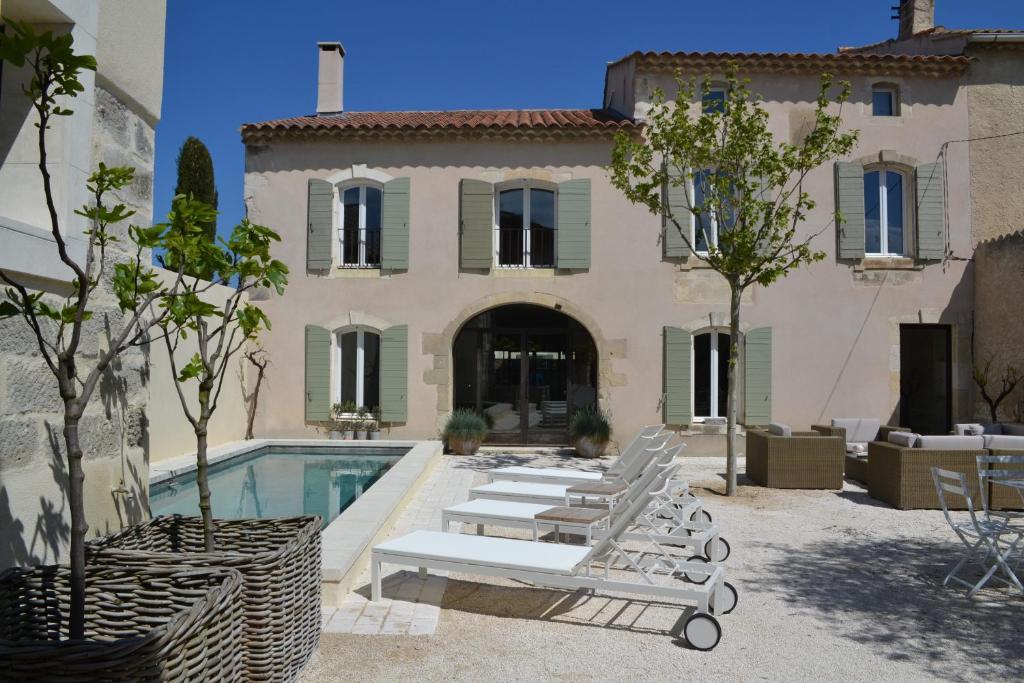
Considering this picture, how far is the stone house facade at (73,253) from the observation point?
2.60 meters

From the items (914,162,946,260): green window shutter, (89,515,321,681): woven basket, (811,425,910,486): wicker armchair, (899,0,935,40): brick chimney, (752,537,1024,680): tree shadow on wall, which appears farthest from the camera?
(899,0,935,40): brick chimney

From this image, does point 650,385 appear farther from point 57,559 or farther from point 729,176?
point 57,559

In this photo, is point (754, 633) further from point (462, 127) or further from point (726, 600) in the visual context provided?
point (462, 127)

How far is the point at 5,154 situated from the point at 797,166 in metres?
7.29

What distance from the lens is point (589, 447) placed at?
11289 mm

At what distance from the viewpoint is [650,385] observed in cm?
1180

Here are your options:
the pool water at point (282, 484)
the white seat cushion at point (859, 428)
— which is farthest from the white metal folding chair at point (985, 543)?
the white seat cushion at point (859, 428)

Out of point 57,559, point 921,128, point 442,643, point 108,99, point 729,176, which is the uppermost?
point 921,128

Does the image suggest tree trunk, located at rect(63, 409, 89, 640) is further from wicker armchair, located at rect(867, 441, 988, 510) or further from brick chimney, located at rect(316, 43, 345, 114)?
brick chimney, located at rect(316, 43, 345, 114)

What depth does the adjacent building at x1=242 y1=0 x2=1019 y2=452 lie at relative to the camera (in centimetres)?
1175

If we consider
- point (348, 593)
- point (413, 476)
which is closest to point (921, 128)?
point (413, 476)

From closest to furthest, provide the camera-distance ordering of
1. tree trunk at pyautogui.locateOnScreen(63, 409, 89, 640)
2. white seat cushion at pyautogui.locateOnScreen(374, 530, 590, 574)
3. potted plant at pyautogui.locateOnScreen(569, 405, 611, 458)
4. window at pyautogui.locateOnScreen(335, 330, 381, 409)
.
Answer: tree trunk at pyautogui.locateOnScreen(63, 409, 89, 640) < white seat cushion at pyautogui.locateOnScreen(374, 530, 590, 574) < potted plant at pyautogui.locateOnScreen(569, 405, 611, 458) < window at pyautogui.locateOnScreen(335, 330, 381, 409)

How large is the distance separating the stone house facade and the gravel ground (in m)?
1.21

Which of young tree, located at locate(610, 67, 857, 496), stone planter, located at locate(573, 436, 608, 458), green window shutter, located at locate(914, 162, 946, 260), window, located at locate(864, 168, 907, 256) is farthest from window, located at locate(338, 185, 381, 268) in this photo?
green window shutter, located at locate(914, 162, 946, 260)
